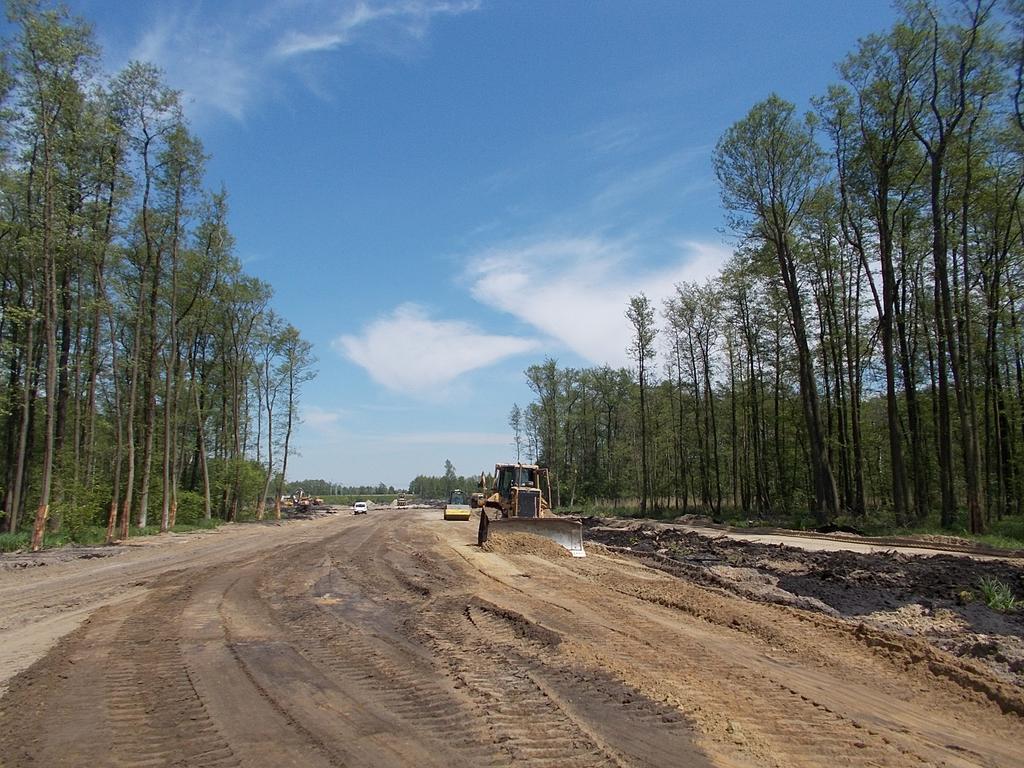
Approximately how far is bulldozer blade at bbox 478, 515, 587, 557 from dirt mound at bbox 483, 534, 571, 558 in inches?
7.1

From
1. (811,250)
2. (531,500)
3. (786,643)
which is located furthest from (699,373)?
(786,643)

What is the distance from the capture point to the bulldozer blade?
16675mm

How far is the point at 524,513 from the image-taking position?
63.5 ft

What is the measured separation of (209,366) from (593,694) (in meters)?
45.7

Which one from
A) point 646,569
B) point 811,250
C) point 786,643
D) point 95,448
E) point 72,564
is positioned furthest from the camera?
point 95,448

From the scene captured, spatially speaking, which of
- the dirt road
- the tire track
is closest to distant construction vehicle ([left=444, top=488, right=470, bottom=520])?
the dirt road

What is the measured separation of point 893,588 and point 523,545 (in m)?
8.64

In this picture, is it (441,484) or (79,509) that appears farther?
(441,484)

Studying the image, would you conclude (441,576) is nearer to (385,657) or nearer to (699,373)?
(385,657)

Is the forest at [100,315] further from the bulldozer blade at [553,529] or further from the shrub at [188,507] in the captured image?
the bulldozer blade at [553,529]

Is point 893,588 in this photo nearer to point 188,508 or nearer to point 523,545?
point 523,545

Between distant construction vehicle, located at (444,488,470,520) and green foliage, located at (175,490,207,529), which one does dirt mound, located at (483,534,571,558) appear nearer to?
green foliage, located at (175,490,207,529)

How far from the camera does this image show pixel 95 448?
35250mm

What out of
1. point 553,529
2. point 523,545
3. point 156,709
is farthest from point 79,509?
point 156,709
